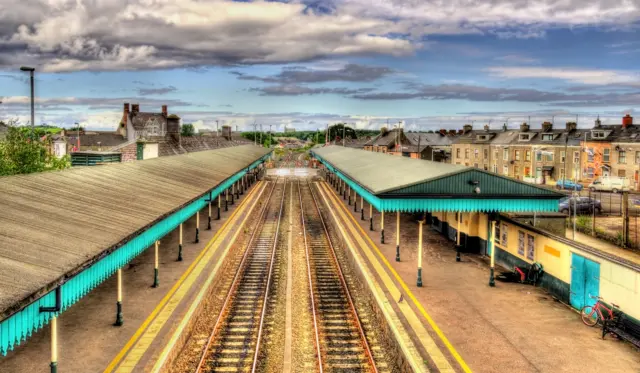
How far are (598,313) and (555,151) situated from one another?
54222mm

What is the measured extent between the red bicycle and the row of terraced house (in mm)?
33016

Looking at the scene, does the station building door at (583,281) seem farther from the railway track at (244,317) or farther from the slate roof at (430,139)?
the slate roof at (430,139)

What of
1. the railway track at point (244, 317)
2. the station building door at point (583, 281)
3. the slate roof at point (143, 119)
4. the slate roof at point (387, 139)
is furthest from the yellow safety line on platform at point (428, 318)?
the slate roof at point (143, 119)

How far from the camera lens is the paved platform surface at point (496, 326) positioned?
11.8m

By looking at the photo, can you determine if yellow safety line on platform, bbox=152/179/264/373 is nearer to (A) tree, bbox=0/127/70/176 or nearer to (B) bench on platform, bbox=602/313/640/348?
(B) bench on platform, bbox=602/313/640/348

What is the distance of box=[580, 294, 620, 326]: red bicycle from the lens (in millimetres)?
13602

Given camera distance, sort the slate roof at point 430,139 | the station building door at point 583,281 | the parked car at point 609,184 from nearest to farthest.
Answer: the station building door at point 583,281 < the parked car at point 609,184 < the slate roof at point 430,139

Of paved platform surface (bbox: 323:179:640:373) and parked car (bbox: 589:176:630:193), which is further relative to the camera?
parked car (bbox: 589:176:630:193)

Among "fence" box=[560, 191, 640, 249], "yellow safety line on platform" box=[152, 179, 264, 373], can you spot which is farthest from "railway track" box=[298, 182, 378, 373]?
"fence" box=[560, 191, 640, 249]

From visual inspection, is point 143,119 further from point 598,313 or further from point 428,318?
point 598,313

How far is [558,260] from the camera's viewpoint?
16.8 metres

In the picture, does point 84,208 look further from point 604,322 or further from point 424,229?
point 424,229

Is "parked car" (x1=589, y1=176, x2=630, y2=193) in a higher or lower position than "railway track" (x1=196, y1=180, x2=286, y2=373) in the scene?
higher

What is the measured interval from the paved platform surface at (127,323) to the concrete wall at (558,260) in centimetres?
1207
